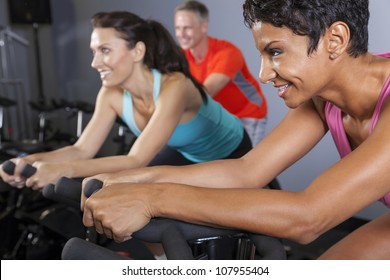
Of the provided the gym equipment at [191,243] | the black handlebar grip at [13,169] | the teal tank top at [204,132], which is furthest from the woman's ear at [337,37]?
the teal tank top at [204,132]

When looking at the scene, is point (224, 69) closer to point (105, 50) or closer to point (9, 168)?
point (105, 50)

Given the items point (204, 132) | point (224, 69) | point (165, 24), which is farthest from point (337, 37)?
point (165, 24)

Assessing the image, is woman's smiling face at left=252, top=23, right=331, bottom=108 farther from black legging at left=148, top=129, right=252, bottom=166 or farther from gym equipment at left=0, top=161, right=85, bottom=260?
gym equipment at left=0, top=161, right=85, bottom=260

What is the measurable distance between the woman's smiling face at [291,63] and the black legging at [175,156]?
3.06 ft

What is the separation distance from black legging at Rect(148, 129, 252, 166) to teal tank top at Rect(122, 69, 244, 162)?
0.02 metres

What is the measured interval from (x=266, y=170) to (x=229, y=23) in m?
1.46

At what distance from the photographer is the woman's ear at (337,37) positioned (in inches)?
33.1

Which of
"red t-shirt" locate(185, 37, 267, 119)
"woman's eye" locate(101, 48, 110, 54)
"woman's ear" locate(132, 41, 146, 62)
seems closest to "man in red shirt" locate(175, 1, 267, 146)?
"red t-shirt" locate(185, 37, 267, 119)

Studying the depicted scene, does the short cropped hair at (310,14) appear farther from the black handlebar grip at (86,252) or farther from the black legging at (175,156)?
the black legging at (175,156)

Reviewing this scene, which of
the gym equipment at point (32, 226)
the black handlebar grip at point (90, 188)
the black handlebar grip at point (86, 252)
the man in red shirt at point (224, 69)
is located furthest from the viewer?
the man in red shirt at point (224, 69)

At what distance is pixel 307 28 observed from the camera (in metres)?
0.82

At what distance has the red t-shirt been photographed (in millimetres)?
2252

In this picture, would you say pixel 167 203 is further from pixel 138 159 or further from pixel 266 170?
pixel 138 159
